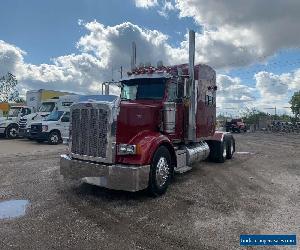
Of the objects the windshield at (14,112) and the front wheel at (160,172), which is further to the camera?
the windshield at (14,112)

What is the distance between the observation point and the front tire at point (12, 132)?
24062mm

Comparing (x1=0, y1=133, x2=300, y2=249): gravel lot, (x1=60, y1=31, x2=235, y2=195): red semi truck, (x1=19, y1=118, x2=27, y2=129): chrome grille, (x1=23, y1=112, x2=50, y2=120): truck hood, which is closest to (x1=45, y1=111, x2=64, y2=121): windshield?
(x1=23, y1=112, x2=50, y2=120): truck hood

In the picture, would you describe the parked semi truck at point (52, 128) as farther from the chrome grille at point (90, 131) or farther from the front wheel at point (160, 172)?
the front wheel at point (160, 172)

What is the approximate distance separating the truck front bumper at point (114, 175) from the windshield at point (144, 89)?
2.49 metres

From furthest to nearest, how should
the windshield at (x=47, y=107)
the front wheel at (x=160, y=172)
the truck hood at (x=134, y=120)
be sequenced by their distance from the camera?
the windshield at (x=47, y=107) < the front wheel at (x=160, y=172) < the truck hood at (x=134, y=120)

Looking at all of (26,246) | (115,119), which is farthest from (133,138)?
(26,246)

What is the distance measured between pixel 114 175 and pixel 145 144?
953 millimetres

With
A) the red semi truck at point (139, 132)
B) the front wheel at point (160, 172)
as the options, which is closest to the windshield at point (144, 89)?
the red semi truck at point (139, 132)

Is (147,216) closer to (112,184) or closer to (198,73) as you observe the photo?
(112,184)

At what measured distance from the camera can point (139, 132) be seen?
759 centimetres

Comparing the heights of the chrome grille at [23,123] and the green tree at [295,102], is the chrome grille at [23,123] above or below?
below

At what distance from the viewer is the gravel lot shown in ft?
16.8

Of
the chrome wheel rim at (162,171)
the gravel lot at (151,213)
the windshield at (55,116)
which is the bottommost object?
the gravel lot at (151,213)

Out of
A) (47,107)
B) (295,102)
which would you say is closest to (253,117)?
(295,102)
